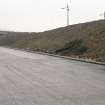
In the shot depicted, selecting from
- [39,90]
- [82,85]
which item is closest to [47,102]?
[39,90]

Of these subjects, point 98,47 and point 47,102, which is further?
point 98,47

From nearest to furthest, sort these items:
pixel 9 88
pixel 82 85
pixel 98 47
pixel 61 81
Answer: pixel 9 88 < pixel 82 85 < pixel 61 81 < pixel 98 47

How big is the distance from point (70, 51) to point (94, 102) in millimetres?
25150

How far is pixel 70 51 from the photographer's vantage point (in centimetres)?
3366

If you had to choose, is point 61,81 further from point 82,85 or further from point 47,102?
point 47,102

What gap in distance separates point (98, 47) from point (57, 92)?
21157 mm

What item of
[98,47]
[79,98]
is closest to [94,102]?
[79,98]

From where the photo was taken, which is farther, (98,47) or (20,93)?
(98,47)

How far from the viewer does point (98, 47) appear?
30.7 metres

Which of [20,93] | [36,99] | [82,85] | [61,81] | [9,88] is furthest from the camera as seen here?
[61,81]

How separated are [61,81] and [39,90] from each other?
2562 millimetres

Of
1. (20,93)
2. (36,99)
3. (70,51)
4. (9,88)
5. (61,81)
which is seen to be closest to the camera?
(36,99)

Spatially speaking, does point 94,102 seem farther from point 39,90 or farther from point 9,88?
point 9,88

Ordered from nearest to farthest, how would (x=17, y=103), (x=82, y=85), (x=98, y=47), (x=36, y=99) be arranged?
(x=17, y=103), (x=36, y=99), (x=82, y=85), (x=98, y=47)
